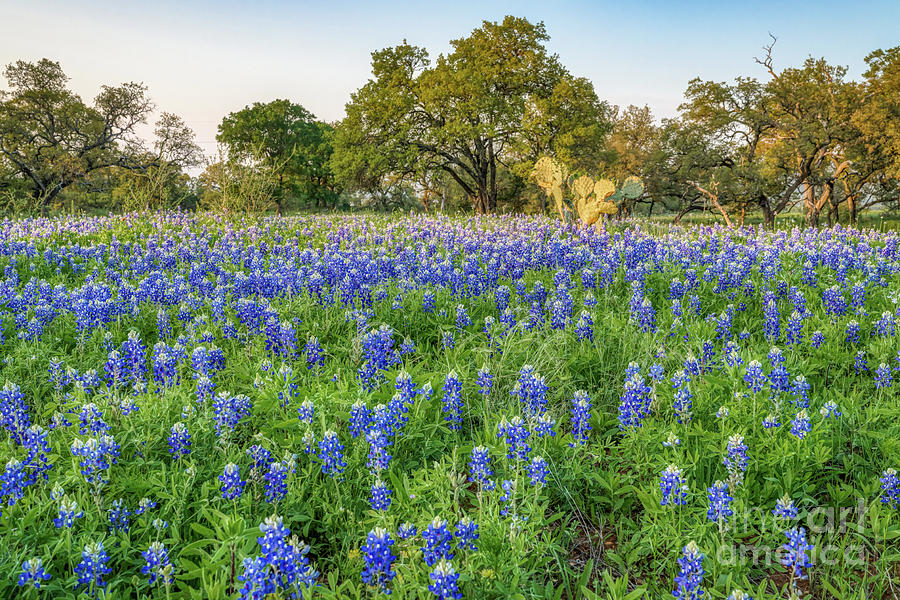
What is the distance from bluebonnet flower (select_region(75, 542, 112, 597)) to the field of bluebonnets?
0.04 feet

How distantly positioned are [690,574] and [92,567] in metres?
2.40

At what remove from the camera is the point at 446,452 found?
130 inches

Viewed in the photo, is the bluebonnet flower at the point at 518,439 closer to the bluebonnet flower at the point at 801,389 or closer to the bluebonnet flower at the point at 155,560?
the bluebonnet flower at the point at 155,560

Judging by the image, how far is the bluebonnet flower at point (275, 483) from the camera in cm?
258

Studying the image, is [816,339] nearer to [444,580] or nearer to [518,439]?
[518,439]

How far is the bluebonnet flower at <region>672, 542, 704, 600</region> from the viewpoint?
2016mm

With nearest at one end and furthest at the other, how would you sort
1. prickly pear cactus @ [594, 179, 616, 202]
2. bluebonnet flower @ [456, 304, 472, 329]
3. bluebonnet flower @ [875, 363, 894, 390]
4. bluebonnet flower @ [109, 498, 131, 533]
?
bluebonnet flower @ [109, 498, 131, 533]
bluebonnet flower @ [875, 363, 894, 390]
bluebonnet flower @ [456, 304, 472, 329]
prickly pear cactus @ [594, 179, 616, 202]

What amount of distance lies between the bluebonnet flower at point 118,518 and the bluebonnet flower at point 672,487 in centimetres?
261

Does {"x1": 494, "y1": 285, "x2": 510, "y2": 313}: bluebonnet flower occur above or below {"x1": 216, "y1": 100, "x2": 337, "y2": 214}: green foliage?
below

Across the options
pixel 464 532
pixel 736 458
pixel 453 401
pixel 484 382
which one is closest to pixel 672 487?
pixel 736 458

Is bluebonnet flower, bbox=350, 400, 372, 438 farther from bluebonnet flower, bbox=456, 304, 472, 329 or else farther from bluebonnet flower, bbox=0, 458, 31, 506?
bluebonnet flower, bbox=456, 304, 472, 329

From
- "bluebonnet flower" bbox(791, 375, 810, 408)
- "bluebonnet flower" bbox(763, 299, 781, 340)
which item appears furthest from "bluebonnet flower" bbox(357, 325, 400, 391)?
"bluebonnet flower" bbox(763, 299, 781, 340)

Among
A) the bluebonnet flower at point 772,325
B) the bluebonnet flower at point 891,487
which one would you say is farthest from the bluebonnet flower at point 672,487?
the bluebonnet flower at point 772,325

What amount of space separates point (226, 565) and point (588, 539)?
1811 mm
